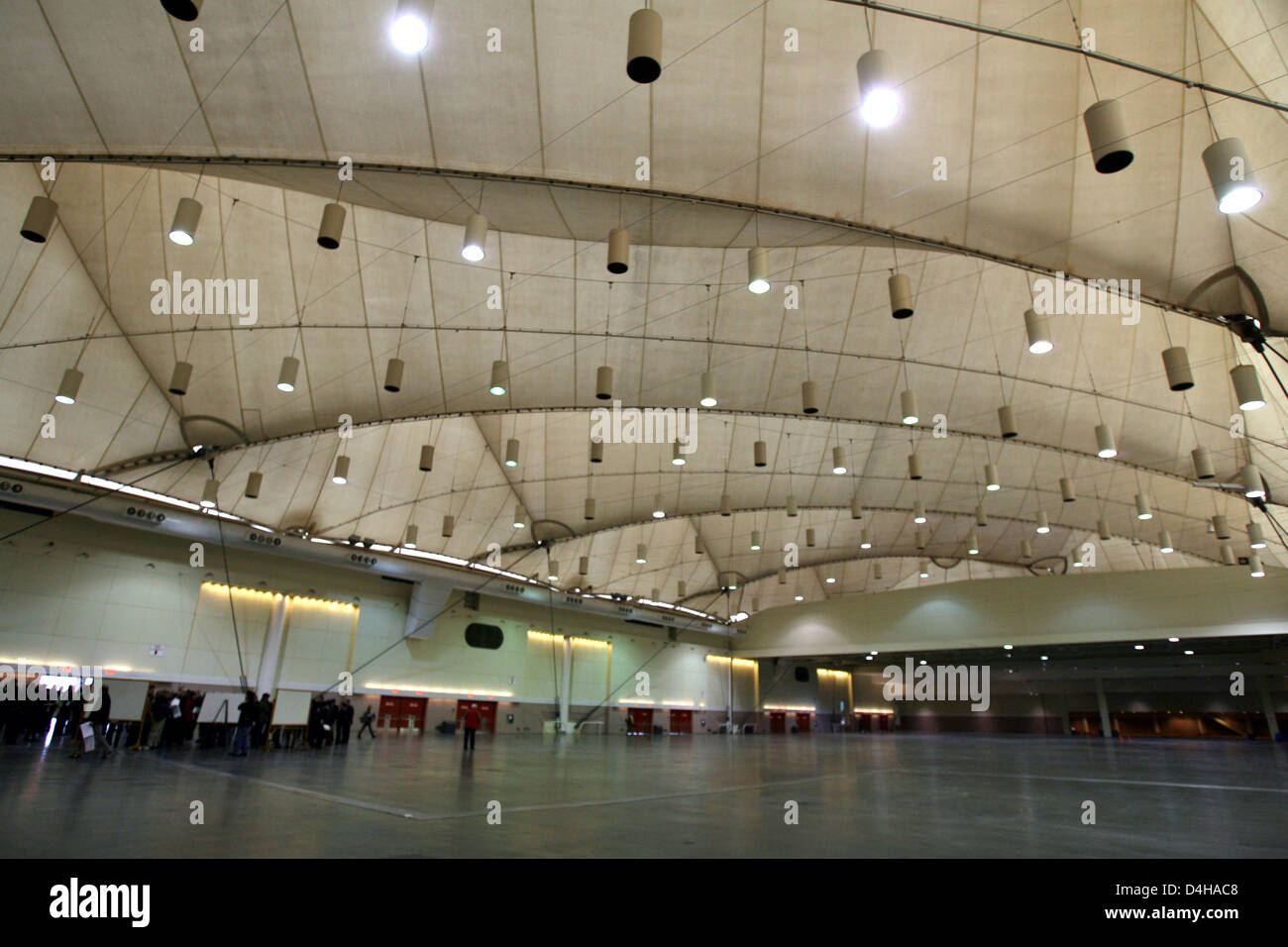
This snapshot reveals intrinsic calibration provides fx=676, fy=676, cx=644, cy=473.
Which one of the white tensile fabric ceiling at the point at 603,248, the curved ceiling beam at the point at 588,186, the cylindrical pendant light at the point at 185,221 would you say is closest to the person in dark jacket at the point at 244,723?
the white tensile fabric ceiling at the point at 603,248

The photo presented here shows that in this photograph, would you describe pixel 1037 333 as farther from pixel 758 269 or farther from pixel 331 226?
pixel 331 226

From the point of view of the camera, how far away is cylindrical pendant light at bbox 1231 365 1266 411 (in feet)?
43.6

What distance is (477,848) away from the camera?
6.04 m

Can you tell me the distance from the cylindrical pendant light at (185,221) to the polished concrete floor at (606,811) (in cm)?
796

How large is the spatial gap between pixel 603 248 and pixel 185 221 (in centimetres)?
992

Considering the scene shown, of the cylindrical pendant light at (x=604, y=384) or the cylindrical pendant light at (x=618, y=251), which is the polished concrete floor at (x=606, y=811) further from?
the cylindrical pendant light at (x=618, y=251)

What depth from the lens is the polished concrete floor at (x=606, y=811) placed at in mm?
6363

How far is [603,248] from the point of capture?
711 inches

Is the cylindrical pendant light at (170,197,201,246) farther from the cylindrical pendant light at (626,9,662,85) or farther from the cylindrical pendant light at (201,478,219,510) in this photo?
the cylindrical pendant light at (201,478,219,510)

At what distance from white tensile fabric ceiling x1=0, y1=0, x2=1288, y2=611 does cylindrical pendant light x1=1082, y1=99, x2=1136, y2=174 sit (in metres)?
4.10

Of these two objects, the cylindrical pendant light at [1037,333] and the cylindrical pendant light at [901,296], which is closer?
the cylindrical pendant light at [901,296]

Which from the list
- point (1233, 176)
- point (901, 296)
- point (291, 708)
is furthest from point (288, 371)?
point (1233, 176)
